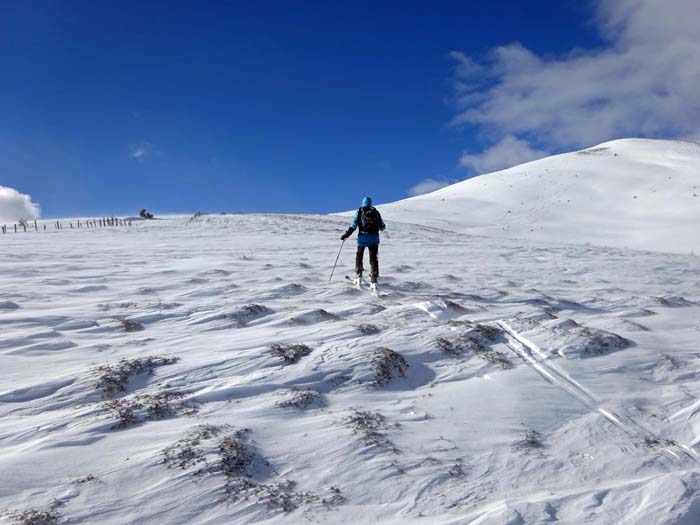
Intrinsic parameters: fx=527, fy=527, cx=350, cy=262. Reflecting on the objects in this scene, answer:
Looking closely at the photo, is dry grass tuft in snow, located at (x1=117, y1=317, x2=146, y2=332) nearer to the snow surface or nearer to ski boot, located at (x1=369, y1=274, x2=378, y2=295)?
the snow surface

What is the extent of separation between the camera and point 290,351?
6.79 meters

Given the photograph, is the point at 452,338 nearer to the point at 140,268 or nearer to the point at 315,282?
the point at 315,282

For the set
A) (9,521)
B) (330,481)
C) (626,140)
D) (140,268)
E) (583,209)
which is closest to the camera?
(9,521)

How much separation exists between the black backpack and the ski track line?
450cm

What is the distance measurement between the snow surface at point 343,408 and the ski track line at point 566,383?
0.09ft

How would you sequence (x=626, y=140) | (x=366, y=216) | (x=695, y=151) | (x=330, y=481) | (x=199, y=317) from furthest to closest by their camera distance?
(x=626, y=140)
(x=695, y=151)
(x=366, y=216)
(x=199, y=317)
(x=330, y=481)

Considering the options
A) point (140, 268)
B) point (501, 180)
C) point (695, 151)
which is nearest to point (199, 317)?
point (140, 268)

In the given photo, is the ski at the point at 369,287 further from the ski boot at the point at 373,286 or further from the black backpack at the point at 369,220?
the black backpack at the point at 369,220

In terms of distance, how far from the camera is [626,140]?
84.5 m

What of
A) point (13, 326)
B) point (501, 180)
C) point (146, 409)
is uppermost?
point (501, 180)

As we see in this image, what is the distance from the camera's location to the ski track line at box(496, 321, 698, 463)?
17.4 ft

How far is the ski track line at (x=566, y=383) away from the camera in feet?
17.4

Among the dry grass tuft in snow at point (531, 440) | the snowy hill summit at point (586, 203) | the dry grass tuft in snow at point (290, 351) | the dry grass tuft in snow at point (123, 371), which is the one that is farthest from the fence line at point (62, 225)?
the dry grass tuft in snow at point (531, 440)

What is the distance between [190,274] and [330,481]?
387 inches
